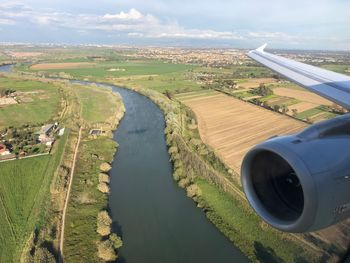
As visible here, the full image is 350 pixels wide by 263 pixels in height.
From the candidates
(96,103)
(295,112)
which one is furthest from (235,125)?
(96,103)

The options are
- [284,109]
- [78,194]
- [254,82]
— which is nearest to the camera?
[78,194]

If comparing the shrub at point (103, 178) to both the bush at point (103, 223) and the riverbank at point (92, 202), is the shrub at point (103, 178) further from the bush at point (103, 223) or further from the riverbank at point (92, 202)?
the bush at point (103, 223)

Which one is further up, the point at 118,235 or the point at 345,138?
the point at 345,138

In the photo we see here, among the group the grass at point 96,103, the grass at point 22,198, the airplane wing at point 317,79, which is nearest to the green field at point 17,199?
the grass at point 22,198

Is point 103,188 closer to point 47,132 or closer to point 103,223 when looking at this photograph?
point 103,223

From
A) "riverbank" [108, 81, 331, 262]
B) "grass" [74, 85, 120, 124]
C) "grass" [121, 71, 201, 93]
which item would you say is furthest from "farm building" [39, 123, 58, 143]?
"grass" [121, 71, 201, 93]

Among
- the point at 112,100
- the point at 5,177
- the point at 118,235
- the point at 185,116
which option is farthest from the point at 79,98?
the point at 118,235

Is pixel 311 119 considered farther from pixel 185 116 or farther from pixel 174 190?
Result: pixel 174 190
